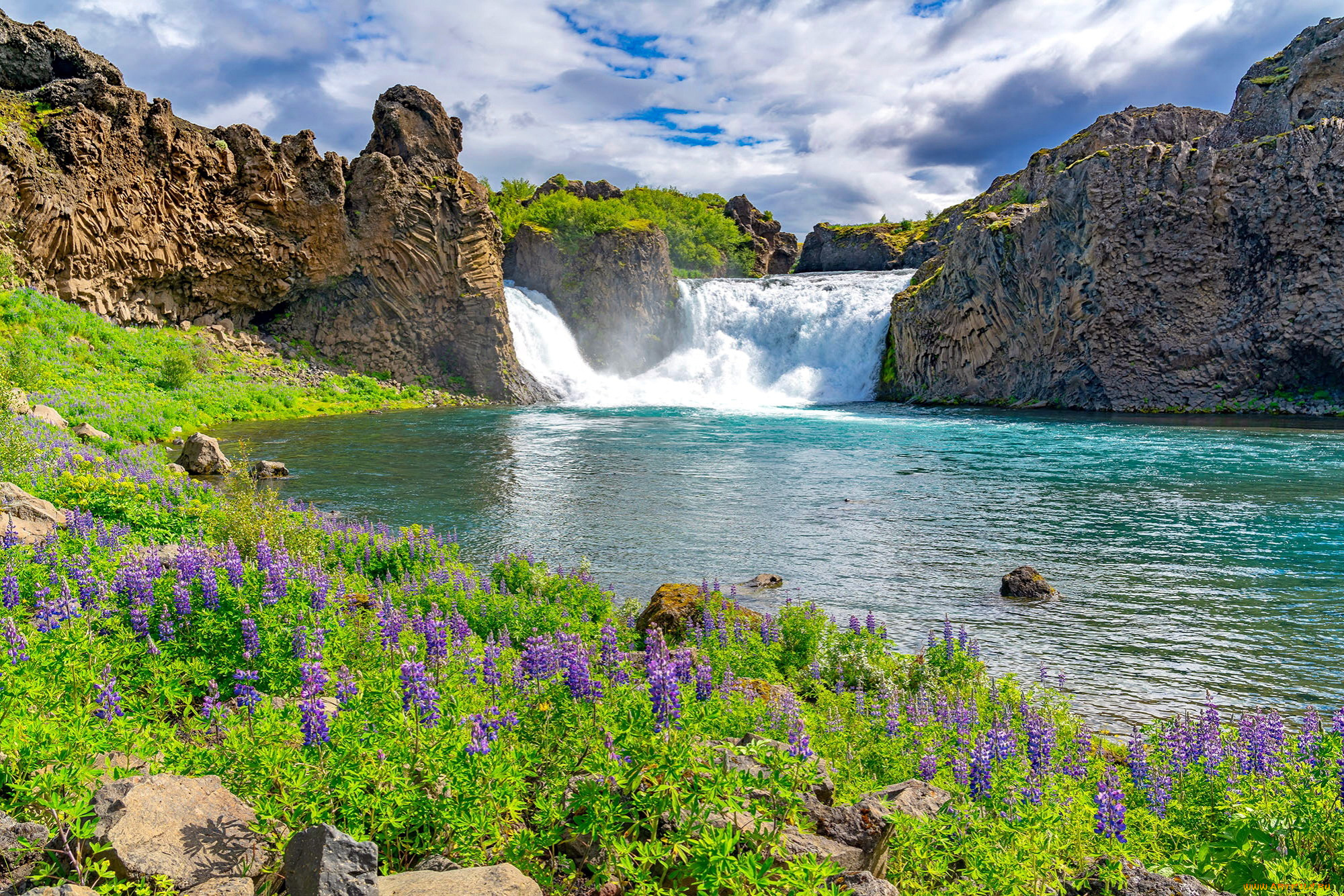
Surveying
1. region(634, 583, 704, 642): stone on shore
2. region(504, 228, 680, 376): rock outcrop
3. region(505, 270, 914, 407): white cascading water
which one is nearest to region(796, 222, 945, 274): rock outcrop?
region(505, 270, 914, 407): white cascading water

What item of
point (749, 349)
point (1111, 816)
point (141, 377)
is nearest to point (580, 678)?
point (1111, 816)

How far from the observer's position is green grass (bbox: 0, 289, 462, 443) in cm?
2669

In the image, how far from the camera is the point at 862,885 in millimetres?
3277

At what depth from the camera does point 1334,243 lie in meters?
41.0

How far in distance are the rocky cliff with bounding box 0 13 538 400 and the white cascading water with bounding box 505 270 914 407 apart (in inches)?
220

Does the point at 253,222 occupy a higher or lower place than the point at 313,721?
higher

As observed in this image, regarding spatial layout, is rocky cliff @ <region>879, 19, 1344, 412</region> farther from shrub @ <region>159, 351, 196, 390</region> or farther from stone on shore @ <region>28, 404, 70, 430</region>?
stone on shore @ <region>28, 404, 70, 430</region>

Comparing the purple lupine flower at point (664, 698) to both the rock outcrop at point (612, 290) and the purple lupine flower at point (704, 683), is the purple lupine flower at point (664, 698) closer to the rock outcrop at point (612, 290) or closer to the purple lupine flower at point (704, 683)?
the purple lupine flower at point (704, 683)

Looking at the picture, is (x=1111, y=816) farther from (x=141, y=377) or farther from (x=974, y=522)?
(x=141, y=377)

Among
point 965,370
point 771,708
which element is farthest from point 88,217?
point 965,370

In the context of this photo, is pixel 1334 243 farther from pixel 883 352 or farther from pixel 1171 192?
pixel 883 352

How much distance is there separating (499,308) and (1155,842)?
53.2 metres

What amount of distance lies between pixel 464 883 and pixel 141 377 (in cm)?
4019

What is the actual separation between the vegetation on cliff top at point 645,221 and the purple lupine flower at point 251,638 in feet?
206
